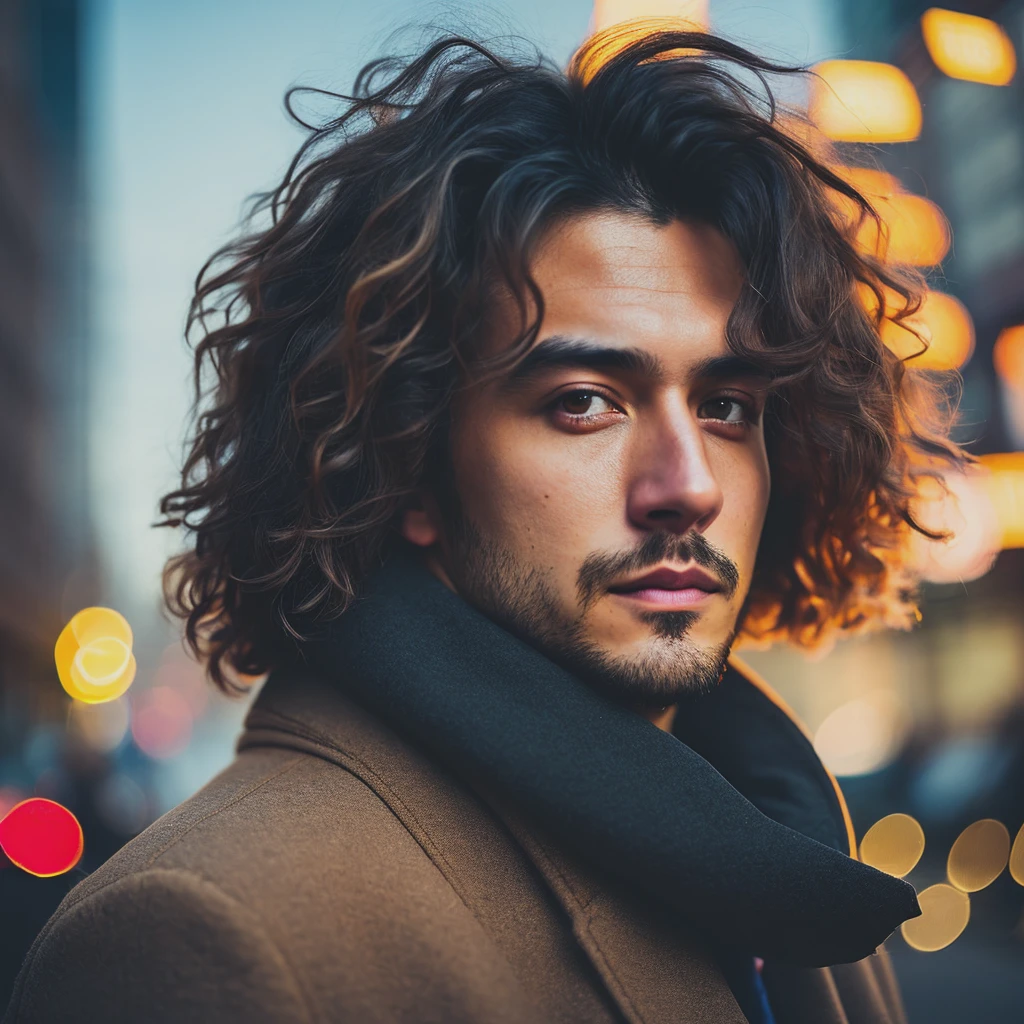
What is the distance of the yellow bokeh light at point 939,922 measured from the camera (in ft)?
30.8

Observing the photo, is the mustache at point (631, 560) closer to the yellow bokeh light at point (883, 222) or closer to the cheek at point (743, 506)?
the cheek at point (743, 506)

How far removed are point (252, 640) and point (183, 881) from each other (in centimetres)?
109

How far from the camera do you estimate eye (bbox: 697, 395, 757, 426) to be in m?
2.26

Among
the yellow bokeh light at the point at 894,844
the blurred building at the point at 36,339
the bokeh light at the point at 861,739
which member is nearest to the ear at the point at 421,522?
the yellow bokeh light at the point at 894,844

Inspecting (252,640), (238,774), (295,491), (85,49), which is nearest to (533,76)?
(295,491)

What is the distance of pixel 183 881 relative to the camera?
1.45 m

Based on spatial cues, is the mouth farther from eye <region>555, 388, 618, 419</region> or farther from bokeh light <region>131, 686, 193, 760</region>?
bokeh light <region>131, 686, 193, 760</region>

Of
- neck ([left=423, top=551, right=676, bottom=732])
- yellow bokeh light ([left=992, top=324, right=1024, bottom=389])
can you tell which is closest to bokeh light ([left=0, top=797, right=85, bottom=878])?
neck ([left=423, top=551, right=676, bottom=732])

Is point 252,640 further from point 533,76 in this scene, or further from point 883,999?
point 883,999

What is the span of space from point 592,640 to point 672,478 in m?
0.38

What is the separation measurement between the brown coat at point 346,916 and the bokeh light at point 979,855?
31.2 feet

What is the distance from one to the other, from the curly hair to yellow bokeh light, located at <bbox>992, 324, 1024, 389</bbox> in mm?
16360

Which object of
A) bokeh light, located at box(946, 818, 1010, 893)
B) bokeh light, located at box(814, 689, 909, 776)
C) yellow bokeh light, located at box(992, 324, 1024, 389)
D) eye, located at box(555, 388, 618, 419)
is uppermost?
eye, located at box(555, 388, 618, 419)

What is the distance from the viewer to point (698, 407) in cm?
224
